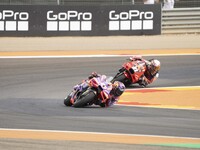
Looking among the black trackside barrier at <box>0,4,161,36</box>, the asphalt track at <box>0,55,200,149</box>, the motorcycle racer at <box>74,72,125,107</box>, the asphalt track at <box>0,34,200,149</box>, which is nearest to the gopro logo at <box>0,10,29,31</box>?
the black trackside barrier at <box>0,4,161,36</box>

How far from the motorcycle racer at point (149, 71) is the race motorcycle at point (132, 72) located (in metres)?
0.11

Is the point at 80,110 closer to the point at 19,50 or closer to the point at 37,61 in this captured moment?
the point at 37,61

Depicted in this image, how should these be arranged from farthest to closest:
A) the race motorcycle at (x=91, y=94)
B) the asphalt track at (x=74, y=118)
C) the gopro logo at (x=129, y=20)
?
the gopro logo at (x=129, y=20) → the race motorcycle at (x=91, y=94) → the asphalt track at (x=74, y=118)

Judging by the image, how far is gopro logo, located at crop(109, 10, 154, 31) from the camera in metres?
29.8

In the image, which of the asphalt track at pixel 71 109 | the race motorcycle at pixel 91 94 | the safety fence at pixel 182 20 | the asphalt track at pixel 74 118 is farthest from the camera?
the safety fence at pixel 182 20

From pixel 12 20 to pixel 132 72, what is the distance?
35.4 ft

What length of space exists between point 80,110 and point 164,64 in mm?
9053

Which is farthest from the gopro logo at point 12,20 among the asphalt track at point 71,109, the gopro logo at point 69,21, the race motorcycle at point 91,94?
the race motorcycle at point 91,94

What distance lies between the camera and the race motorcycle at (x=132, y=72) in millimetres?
18878

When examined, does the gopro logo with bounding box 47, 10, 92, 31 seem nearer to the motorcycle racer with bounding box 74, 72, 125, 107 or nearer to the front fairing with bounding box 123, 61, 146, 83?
the front fairing with bounding box 123, 61, 146, 83

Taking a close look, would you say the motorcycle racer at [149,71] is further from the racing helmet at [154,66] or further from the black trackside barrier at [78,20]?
the black trackside barrier at [78,20]

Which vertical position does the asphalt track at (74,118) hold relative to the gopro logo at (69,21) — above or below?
below

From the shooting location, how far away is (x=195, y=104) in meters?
16.9

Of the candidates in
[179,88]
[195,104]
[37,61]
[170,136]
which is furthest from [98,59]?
[170,136]
